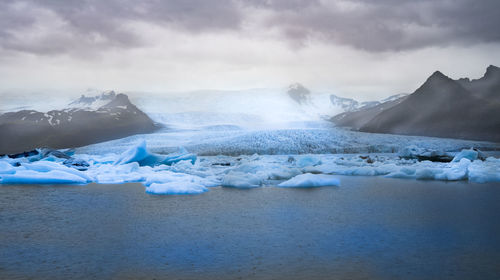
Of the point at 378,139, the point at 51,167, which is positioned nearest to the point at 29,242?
the point at 51,167

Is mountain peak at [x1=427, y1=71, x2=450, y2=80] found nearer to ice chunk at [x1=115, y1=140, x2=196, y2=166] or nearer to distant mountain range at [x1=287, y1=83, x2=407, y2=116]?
distant mountain range at [x1=287, y1=83, x2=407, y2=116]

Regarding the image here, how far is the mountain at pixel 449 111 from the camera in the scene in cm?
7412

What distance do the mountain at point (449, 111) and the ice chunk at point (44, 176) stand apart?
72.0 metres

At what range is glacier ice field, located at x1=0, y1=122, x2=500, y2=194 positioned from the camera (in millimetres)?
11336

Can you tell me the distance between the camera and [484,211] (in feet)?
23.7

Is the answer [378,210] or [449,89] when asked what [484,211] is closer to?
[378,210]

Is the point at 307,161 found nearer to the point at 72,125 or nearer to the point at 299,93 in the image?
the point at 72,125

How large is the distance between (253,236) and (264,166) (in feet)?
29.3

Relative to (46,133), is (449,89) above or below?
above

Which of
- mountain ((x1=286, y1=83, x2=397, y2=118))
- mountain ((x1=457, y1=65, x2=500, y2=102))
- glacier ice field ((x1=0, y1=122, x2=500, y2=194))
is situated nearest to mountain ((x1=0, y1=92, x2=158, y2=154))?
glacier ice field ((x1=0, y1=122, x2=500, y2=194))

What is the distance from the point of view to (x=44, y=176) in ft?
38.9

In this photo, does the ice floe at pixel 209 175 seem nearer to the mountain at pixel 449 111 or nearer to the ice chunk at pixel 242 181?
the ice chunk at pixel 242 181

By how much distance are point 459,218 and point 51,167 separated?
39.1ft

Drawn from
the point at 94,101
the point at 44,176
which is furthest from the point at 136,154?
the point at 94,101
